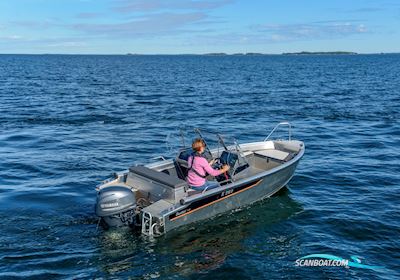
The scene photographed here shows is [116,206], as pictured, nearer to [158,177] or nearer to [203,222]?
[158,177]

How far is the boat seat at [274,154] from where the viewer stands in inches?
551

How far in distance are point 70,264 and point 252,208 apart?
17.9 ft

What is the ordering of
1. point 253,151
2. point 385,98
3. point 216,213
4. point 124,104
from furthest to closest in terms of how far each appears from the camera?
point 385,98 → point 124,104 → point 253,151 → point 216,213

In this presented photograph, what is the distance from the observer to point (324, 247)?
996cm

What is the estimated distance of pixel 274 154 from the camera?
47.2 ft

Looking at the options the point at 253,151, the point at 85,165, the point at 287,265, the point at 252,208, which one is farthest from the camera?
the point at 85,165

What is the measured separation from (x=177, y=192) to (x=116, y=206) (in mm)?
1497

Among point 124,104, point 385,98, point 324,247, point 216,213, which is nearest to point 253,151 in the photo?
point 216,213

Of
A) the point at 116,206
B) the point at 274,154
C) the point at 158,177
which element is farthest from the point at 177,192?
the point at 274,154

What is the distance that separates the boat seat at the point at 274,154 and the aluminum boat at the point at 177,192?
0.03 m

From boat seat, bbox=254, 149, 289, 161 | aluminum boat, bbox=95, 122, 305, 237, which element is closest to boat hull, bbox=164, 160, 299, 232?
aluminum boat, bbox=95, 122, 305, 237

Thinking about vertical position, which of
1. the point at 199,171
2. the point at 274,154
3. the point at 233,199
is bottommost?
the point at 233,199

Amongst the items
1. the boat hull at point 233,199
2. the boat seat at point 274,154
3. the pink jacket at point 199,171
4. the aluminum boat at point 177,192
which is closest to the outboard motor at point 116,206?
the aluminum boat at point 177,192

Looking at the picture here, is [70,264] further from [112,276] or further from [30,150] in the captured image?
A: [30,150]
